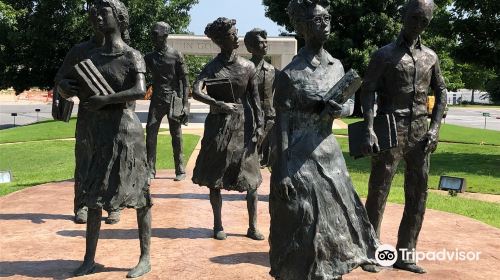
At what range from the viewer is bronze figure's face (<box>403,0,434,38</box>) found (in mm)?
4852

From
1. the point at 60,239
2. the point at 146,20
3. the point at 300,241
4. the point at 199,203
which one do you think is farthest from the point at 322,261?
the point at 146,20

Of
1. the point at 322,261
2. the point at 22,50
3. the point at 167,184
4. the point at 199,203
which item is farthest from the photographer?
the point at 22,50

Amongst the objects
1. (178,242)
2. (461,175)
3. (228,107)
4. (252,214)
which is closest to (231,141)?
(228,107)

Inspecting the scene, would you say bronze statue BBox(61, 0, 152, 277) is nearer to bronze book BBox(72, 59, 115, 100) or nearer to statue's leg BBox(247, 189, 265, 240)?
bronze book BBox(72, 59, 115, 100)

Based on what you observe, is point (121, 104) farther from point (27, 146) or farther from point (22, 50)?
point (22, 50)

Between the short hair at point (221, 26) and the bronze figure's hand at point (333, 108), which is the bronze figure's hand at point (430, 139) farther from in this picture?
the short hair at point (221, 26)

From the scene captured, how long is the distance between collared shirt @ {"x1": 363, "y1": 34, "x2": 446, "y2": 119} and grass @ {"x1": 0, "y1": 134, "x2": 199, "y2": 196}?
6.98 meters

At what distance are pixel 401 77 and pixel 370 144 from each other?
0.68 m

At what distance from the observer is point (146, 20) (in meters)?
26.8

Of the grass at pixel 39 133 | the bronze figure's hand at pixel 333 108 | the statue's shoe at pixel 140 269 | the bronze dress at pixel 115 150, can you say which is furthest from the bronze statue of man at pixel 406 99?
the grass at pixel 39 133

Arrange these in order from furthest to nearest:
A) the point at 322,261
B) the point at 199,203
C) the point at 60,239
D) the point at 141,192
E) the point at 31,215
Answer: the point at 199,203 → the point at 31,215 → the point at 60,239 → the point at 141,192 → the point at 322,261

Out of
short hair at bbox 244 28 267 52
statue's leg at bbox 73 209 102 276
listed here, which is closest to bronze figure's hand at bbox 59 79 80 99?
statue's leg at bbox 73 209 102 276

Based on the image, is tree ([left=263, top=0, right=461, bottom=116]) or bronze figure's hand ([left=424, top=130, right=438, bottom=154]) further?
tree ([left=263, top=0, right=461, bottom=116])

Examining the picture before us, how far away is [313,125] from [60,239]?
382cm
